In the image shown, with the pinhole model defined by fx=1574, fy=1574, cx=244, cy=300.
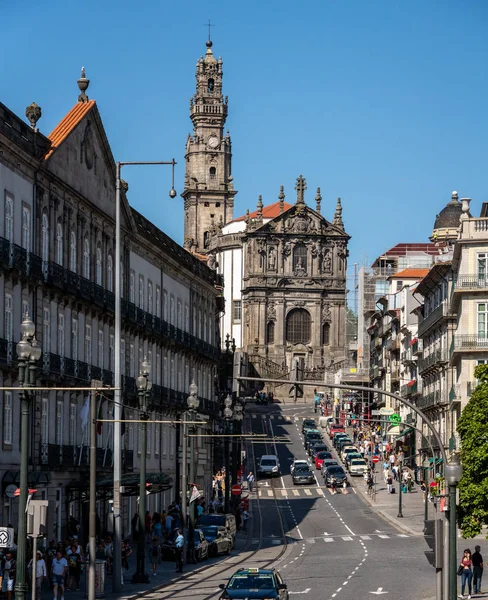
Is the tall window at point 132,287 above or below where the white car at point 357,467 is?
above

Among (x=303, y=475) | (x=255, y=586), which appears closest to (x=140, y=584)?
(x=255, y=586)

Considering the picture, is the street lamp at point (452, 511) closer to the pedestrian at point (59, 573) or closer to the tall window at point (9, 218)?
the pedestrian at point (59, 573)

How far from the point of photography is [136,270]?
76.0 m

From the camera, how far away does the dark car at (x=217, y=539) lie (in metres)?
62.7

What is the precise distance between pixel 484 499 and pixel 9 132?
1997 cm

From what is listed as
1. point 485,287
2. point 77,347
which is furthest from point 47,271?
point 485,287

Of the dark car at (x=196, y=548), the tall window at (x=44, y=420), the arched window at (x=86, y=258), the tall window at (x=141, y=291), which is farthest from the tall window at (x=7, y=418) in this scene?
the tall window at (x=141, y=291)

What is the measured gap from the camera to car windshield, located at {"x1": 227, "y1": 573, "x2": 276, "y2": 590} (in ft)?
133

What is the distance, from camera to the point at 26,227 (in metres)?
55.8

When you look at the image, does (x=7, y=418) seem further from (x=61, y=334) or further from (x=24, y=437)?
(x=24, y=437)

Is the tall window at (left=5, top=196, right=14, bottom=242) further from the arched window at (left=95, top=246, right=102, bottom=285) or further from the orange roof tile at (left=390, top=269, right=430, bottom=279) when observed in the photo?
the orange roof tile at (left=390, top=269, right=430, bottom=279)

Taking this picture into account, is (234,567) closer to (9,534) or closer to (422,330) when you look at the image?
(9,534)

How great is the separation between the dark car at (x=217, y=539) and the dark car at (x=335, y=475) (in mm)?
38781

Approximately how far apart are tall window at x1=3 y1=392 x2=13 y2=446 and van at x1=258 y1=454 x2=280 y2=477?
205 ft
